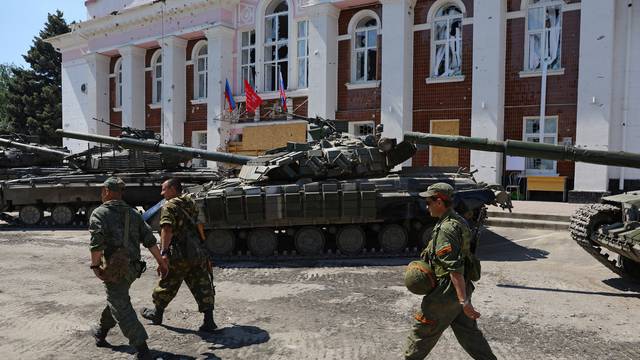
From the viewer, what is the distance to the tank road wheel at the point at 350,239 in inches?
394

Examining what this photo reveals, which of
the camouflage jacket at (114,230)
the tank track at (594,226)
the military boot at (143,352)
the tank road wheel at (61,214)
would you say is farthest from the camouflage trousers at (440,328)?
the tank road wheel at (61,214)

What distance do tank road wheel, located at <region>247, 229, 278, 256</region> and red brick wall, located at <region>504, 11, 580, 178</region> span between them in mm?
11300

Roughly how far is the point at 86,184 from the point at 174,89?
13.4m

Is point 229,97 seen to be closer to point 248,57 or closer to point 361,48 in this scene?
point 248,57

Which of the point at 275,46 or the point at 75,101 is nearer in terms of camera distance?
the point at 275,46

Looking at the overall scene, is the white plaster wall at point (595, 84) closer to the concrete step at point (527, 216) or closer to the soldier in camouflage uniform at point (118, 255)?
the concrete step at point (527, 216)

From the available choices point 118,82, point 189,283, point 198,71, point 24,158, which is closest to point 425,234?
point 189,283

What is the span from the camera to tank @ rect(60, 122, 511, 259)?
31.9ft

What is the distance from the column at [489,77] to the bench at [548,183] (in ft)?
3.66

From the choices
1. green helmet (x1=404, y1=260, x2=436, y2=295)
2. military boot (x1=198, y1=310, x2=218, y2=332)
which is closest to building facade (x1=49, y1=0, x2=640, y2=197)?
military boot (x1=198, y1=310, x2=218, y2=332)

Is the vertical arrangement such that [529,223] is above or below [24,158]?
below

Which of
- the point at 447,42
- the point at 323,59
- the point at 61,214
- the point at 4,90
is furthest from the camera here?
the point at 4,90

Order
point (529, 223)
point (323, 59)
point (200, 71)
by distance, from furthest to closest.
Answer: point (200, 71), point (323, 59), point (529, 223)

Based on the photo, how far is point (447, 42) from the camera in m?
19.5
